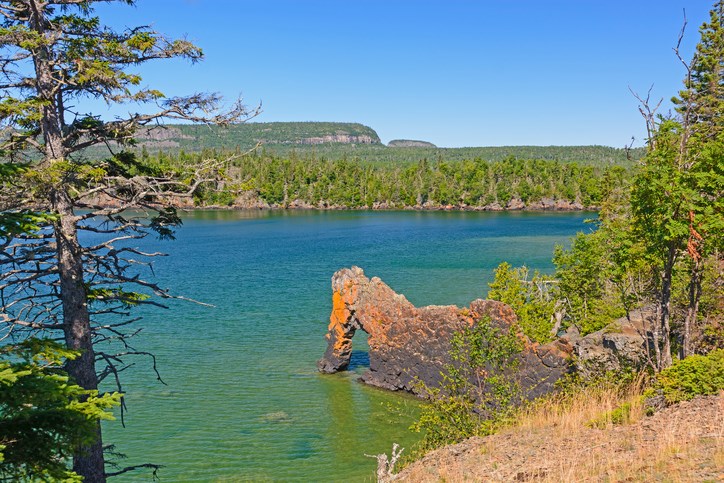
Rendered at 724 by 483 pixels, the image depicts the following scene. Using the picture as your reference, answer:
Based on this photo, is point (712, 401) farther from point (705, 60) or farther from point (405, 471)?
point (705, 60)

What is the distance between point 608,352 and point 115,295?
16.3 meters

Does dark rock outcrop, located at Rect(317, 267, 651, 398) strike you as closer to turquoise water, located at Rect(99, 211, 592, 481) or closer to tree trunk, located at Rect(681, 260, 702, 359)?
turquoise water, located at Rect(99, 211, 592, 481)

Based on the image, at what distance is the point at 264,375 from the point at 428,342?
9.68 metres

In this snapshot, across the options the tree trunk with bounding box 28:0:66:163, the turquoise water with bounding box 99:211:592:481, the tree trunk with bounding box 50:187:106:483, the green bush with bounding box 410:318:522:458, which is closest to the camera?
the tree trunk with bounding box 28:0:66:163

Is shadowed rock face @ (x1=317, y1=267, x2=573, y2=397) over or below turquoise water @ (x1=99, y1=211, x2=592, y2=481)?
over

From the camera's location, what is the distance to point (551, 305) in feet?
102

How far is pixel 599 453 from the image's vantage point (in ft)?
35.6

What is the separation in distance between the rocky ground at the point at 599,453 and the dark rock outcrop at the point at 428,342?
7331mm

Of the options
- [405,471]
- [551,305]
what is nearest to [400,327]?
[551,305]

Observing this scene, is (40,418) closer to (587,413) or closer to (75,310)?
(75,310)

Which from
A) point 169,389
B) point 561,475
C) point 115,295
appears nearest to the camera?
point 561,475

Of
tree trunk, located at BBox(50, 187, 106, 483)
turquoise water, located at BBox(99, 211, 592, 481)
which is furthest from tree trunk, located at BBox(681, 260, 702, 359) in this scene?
tree trunk, located at BBox(50, 187, 106, 483)

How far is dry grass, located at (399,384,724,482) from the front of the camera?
31.7 ft

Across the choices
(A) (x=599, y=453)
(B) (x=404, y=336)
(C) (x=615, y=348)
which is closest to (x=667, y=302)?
(C) (x=615, y=348)
